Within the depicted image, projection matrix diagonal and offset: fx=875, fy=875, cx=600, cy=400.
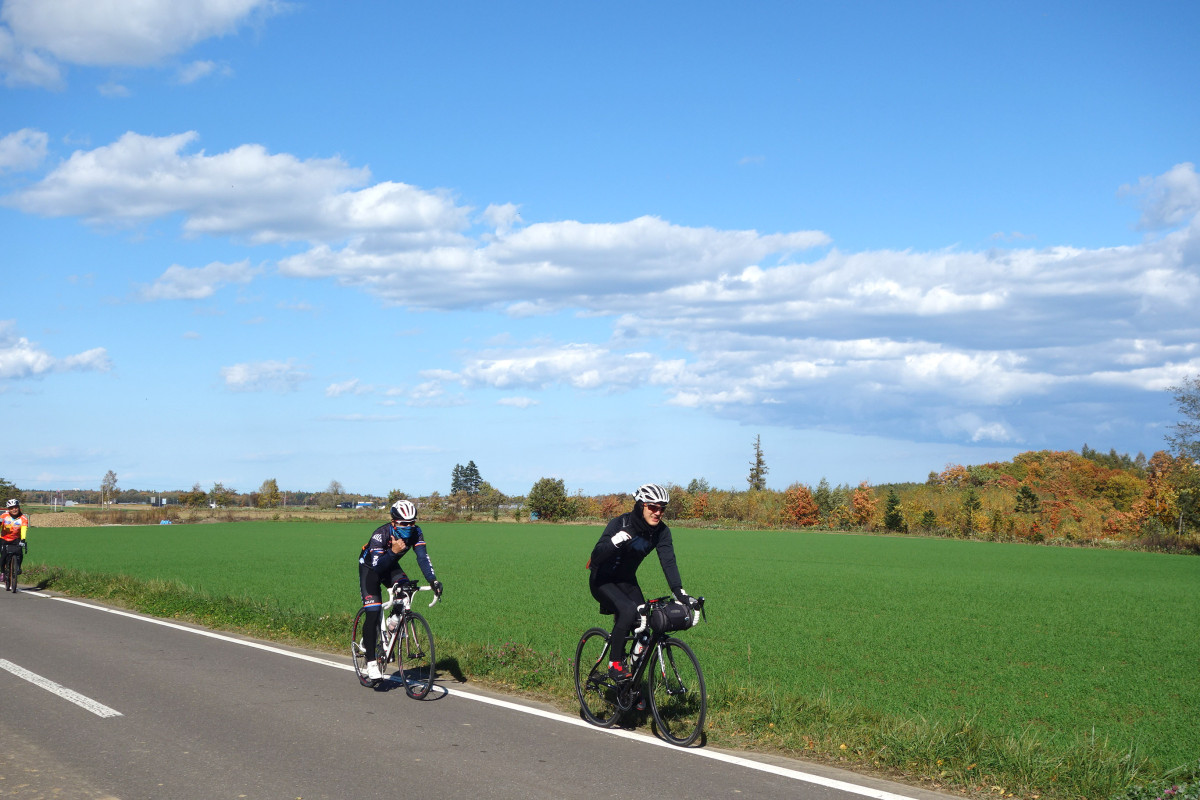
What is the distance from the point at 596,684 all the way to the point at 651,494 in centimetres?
205

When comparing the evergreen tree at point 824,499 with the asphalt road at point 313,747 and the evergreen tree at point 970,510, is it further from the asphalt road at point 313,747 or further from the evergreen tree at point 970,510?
the asphalt road at point 313,747

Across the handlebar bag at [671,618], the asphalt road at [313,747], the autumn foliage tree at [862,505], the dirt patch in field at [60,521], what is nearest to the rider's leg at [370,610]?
the asphalt road at [313,747]

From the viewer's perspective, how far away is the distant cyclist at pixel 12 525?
794 inches

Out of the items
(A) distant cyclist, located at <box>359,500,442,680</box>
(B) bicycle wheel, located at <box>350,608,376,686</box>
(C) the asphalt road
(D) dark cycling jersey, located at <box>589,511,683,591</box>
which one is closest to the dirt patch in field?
(C) the asphalt road

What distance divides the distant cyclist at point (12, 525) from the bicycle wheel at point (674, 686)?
1849cm

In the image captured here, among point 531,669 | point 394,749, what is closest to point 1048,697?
point 531,669

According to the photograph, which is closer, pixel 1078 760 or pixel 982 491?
pixel 1078 760

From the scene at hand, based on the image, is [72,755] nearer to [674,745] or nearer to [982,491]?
[674,745]

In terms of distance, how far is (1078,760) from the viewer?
635 cm

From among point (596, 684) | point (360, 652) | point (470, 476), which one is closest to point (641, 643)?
point (596, 684)

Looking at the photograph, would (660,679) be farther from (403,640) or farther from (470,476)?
(470,476)

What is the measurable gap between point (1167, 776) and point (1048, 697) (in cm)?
625

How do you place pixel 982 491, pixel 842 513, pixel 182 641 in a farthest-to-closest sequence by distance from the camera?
pixel 982 491
pixel 842 513
pixel 182 641

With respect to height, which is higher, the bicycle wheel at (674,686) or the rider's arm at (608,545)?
the rider's arm at (608,545)
